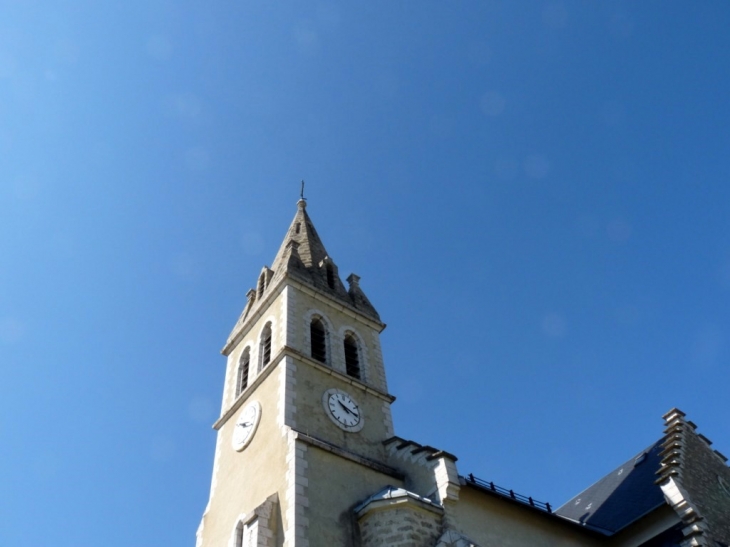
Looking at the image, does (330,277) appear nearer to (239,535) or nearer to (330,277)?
(330,277)

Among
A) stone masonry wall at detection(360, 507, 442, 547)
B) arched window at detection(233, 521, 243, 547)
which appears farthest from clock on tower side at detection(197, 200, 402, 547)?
stone masonry wall at detection(360, 507, 442, 547)

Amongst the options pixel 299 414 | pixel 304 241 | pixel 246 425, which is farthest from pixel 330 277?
pixel 299 414

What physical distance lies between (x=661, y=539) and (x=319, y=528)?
9.76 metres

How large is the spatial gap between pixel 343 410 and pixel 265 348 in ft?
13.1

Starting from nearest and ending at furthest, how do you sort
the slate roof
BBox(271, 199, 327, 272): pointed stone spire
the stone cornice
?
1. the stone cornice
2. the slate roof
3. BBox(271, 199, 327, 272): pointed stone spire

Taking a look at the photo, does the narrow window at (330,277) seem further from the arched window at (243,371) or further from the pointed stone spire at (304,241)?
the arched window at (243,371)

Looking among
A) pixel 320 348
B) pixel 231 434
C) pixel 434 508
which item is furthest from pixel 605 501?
pixel 231 434

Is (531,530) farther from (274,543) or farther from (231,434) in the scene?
(231,434)

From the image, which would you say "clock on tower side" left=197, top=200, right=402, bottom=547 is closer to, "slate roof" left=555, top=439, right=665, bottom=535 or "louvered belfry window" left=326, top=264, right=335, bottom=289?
"louvered belfry window" left=326, top=264, right=335, bottom=289

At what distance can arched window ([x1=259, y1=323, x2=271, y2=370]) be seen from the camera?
21.2 m

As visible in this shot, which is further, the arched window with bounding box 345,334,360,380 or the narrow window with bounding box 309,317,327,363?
the arched window with bounding box 345,334,360,380

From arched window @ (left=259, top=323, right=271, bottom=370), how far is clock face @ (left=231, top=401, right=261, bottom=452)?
5.13 ft

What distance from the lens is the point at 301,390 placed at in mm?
18562

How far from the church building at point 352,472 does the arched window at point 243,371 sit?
0.18ft
